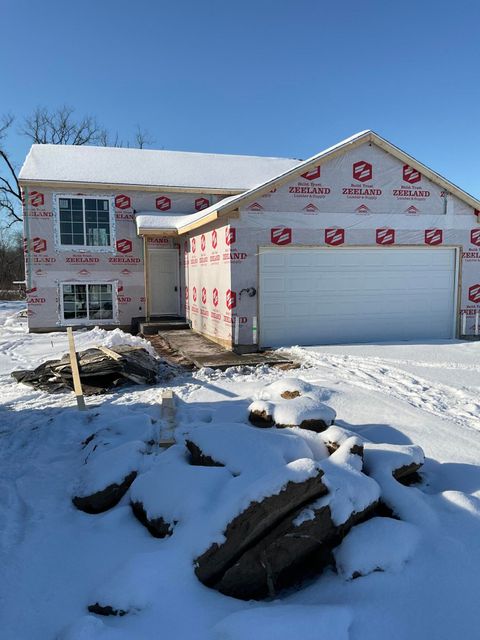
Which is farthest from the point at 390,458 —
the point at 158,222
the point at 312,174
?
the point at 158,222

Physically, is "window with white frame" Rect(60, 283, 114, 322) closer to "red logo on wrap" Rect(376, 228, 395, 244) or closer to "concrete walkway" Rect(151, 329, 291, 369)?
"concrete walkway" Rect(151, 329, 291, 369)

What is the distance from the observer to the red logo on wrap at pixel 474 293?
12.0 metres

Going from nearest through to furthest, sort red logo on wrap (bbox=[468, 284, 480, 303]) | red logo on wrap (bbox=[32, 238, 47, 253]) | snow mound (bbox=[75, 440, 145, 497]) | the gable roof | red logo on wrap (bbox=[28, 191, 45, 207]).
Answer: snow mound (bbox=[75, 440, 145, 497]) → the gable roof → red logo on wrap (bbox=[468, 284, 480, 303]) → red logo on wrap (bbox=[28, 191, 45, 207]) → red logo on wrap (bbox=[32, 238, 47, 253])

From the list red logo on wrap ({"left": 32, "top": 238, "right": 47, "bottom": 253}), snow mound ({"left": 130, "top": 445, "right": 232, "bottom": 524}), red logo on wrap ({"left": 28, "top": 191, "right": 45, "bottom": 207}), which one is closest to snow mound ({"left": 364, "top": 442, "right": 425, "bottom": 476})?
snow mound ({"left": 130, "top": 445, "right": 232, "bottom": 524})

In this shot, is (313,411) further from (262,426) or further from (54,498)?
(54,498)

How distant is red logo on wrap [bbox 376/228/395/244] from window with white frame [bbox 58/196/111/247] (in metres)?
8.45

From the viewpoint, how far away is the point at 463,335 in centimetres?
1208

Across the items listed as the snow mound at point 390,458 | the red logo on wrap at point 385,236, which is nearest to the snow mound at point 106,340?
the red logo on wrap at point 385,236

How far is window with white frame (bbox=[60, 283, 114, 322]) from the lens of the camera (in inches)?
606

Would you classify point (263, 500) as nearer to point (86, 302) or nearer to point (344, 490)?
point (344, 490)

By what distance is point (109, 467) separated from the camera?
4.31 m

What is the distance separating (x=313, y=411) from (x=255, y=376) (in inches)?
129

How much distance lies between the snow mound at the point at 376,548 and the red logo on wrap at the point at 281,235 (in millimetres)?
7809

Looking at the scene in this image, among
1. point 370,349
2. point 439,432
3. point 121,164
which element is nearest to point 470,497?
point 439,432
